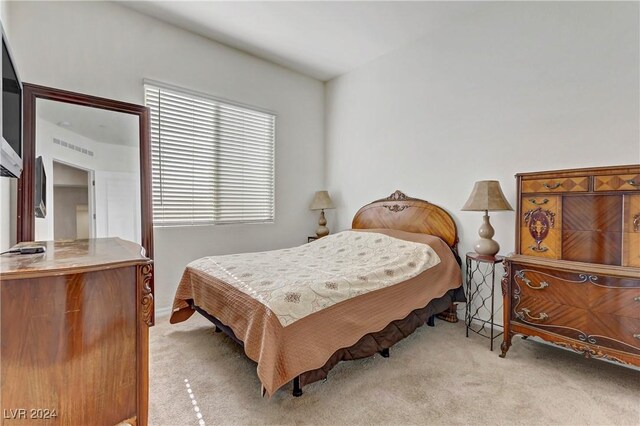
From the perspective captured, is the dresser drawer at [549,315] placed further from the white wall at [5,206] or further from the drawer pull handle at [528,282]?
the white wall at [5,206]

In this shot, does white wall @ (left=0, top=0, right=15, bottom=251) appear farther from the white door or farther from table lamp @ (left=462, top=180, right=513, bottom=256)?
table lamp @ (left=462, top=180, right=513, bottom=256)

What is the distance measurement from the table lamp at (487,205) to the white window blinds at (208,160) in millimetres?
2481

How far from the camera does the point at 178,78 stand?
3170 millimetres

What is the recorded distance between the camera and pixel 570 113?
2.33 metres

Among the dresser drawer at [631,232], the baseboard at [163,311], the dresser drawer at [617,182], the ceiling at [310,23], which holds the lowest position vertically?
the baseboard at [163,311]

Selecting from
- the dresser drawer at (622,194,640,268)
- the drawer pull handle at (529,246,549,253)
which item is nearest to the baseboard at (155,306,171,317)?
the drawer pull handle at (529,246,549,253)

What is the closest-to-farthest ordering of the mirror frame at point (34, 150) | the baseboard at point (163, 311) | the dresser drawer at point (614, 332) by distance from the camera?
the dresser drawer at point (614, 332)
the mirror frame at point (34, 150)
the baseboard at point (163, 311)

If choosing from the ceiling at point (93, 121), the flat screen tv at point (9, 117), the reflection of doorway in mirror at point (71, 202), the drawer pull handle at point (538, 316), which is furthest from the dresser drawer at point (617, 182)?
the reflection of doorway in mirror at point (71, 202)

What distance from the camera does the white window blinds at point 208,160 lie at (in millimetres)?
3100

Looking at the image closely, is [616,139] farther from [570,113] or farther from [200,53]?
[200,53]

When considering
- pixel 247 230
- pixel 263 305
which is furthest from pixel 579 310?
pixel 247 230

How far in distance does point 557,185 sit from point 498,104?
38.2 inches

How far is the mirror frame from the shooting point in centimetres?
235

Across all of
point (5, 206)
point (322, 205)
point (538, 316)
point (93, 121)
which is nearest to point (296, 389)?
point (538, 316)
